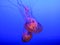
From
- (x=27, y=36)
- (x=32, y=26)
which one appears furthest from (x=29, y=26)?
(x=27, y=36)

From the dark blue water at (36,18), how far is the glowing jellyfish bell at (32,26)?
0.17ft

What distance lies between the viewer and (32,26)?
5.06ft

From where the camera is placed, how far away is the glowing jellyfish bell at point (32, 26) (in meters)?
1.54

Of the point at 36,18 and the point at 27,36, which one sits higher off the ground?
the point at 36,18

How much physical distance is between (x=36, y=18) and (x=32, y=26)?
13 cm

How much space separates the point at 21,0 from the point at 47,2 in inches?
14.3

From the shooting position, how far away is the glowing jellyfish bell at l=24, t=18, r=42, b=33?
5.06 feet

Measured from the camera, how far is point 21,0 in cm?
154

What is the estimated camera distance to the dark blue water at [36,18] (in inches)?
60.9

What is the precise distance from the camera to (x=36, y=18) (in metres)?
1.56

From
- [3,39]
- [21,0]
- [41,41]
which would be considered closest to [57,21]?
[41,41]

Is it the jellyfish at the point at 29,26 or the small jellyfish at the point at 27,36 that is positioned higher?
the jellyfish at the point at 29,26

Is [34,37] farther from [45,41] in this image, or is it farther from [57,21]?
[57,21]

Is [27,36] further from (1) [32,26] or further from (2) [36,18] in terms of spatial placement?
(2) [36,18]
